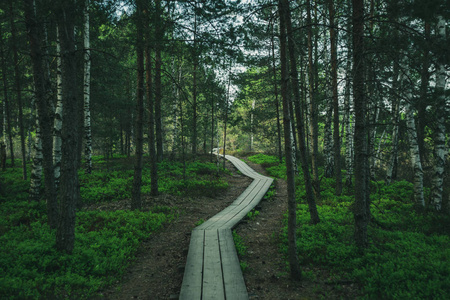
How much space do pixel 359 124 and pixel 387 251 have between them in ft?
10.6

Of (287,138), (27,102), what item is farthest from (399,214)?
(27,102)

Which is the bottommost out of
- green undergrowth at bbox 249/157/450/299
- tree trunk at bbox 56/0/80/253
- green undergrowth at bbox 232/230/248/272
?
green undergrowth at bbox 232/230/248/272

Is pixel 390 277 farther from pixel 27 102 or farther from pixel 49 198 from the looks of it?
pixel 27 102

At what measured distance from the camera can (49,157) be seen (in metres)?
6.30

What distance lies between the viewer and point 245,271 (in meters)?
5.43

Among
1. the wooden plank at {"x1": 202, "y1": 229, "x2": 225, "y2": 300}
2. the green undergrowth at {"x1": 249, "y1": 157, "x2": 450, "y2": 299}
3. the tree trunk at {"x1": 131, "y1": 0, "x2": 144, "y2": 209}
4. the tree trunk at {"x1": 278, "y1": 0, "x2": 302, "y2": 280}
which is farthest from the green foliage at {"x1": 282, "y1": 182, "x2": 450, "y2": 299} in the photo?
the tree trunk at {"x1": 131, "y1": 0, "x2": 144, "y2": 209}

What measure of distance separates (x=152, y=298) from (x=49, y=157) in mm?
4761

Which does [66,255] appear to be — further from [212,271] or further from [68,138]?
[212,271]

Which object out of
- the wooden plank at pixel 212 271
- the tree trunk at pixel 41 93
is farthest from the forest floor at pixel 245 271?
the tree trunk at pixel 41 93

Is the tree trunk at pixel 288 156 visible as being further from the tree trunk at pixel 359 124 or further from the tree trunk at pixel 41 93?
the tree trunk at pixel 41 93

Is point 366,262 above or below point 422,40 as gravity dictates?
below

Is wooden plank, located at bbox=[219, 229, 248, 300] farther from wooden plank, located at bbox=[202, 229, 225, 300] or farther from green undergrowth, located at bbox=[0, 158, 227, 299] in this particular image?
green undergrowth, located at bbox=[0, 158, 227, 299]

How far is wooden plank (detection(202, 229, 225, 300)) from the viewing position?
13.9ft

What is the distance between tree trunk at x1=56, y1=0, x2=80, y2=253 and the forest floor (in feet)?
5.93
